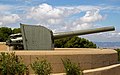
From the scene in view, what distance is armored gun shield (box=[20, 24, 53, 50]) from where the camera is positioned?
821 inches

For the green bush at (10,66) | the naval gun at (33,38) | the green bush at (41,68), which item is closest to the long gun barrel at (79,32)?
the naval gun at (33,38)

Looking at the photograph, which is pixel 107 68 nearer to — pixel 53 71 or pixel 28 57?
pixel 53 71

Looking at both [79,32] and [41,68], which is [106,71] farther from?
[79,32]

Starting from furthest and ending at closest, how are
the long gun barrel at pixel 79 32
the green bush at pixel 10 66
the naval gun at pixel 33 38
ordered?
the long gun barrel at pixel 79 32, the naval gun at pixel 33 38, the green bush at pixel 10 66

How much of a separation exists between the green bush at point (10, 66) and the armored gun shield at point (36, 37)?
4.54 m

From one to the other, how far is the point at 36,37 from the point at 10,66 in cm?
550

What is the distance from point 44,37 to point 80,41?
26.2 meters

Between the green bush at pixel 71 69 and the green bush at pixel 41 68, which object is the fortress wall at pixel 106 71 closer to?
the green bush at pixel 71 69

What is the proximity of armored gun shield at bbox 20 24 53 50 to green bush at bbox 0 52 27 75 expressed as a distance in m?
4.54

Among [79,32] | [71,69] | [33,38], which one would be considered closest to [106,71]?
[71,69]

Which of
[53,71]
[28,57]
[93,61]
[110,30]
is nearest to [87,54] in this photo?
[93,61]

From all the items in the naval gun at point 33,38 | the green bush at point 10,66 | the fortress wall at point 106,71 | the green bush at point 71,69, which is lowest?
the fortress wall at point 106,71

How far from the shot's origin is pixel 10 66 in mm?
16031

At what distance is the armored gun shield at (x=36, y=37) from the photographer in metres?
20.9
